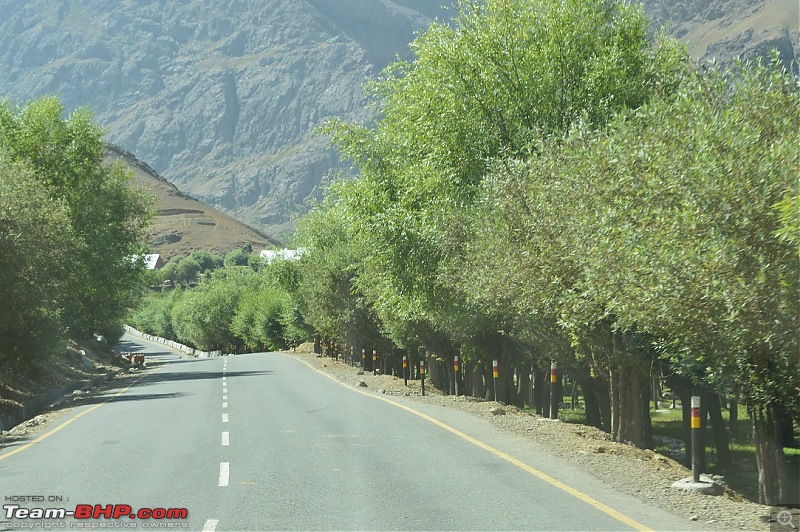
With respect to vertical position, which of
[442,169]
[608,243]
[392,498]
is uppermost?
[442,169]

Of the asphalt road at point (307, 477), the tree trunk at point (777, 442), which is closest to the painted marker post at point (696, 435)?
the asphalt road at point (307, 477)

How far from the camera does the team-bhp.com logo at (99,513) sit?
32.6ft

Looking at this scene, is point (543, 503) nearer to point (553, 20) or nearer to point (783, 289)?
point (783, 289)

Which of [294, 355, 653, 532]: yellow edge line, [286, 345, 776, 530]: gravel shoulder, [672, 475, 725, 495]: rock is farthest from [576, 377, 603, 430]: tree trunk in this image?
[672, 475, 725, 495]: rock

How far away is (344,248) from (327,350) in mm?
19208

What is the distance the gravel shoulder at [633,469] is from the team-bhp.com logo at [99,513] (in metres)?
5.36

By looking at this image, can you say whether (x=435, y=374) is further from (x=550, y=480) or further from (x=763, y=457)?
(x=550, y=480)

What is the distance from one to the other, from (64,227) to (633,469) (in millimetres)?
22763

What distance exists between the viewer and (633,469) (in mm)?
13352

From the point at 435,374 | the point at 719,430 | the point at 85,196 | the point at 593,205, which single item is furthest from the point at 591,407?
the point at 85,196

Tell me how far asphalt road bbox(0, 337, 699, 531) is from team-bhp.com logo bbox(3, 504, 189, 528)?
3 cm

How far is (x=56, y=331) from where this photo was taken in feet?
99.4

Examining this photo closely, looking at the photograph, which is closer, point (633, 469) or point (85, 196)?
point (633, 469)

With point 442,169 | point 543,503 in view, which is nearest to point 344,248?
point 442,169
